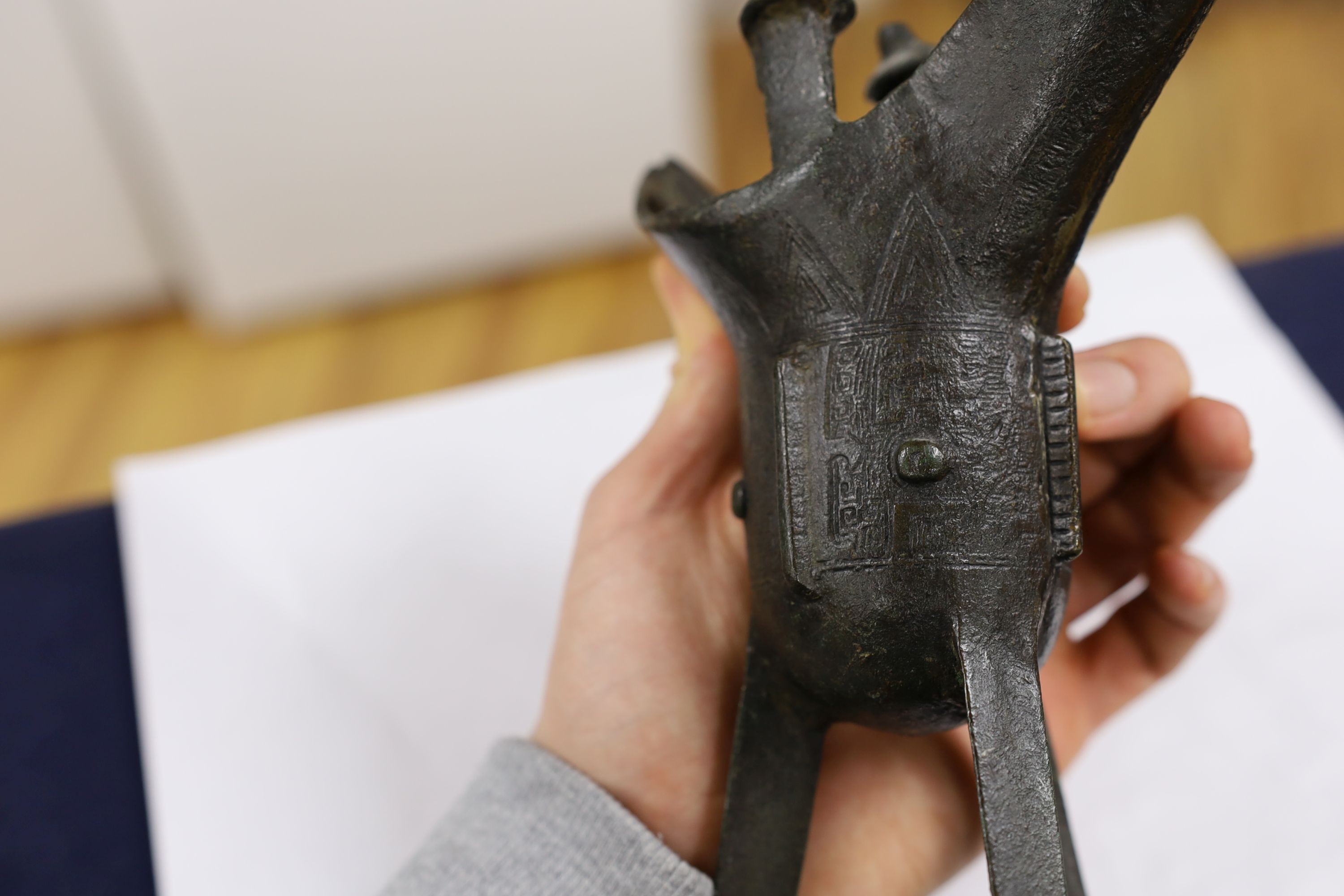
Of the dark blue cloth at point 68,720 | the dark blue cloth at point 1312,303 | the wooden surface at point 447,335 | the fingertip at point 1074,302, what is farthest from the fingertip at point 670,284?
the wooden surface at point 447,335

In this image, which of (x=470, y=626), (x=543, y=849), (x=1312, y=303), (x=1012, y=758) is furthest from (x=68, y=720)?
(x=1312, y=303)

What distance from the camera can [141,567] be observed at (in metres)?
1.00

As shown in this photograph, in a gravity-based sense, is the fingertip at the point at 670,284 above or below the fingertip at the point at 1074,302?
above

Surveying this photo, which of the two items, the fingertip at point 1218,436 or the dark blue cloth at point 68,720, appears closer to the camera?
the fingertip at point 1218,436

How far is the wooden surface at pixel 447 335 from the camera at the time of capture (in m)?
1.79

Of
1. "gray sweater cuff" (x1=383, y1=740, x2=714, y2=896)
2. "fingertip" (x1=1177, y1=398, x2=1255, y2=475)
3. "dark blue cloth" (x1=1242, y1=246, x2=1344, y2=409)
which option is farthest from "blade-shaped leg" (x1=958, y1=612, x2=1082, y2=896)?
"dark blue cloth" (x1=1242, y1=246, x2=1344, y2=409)

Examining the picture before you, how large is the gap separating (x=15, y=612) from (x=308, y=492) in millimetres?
261

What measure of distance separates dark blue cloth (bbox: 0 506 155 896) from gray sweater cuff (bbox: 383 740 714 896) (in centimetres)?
32

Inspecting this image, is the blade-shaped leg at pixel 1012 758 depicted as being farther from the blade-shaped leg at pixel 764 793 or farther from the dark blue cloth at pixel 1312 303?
the dark blue cloth at pixel 1312 303

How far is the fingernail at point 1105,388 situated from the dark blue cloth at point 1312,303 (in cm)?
48

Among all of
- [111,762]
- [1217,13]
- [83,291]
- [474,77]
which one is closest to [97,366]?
[83,291]

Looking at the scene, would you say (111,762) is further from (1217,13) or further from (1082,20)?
(1217,13)

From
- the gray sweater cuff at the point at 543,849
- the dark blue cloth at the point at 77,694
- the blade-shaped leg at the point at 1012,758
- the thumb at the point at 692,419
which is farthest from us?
the dark blue cloth at the point at 77,694

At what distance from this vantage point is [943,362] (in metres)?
0.48
